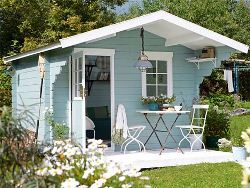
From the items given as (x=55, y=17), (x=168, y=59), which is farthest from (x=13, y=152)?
(x=55, y=17)

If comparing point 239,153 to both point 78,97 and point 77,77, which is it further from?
point 77,77

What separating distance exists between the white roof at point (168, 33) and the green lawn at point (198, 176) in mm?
2636

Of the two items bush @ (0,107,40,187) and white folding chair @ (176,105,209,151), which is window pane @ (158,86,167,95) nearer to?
white folding chair @ (176,105,209,151)

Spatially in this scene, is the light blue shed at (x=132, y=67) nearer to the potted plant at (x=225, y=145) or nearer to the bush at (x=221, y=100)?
the potted plant at (x=225, y=145)

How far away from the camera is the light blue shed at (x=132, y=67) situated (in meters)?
10.4

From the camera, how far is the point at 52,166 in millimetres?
4555

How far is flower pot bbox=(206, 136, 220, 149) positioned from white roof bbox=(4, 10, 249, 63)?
6.93ft

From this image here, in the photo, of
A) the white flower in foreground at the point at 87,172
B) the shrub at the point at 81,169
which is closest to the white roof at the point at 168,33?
the shrub at the point at 81,169

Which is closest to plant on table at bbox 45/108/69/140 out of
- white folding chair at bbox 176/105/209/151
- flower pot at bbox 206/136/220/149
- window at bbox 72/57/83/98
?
window at bbox 72/57/83/98

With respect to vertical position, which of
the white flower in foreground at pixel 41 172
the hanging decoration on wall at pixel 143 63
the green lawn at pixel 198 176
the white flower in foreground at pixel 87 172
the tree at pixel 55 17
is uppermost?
the tree at pixel 55 17

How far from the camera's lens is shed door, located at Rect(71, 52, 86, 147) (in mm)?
10070

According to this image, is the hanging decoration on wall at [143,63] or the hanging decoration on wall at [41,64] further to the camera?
the hanging decoration on wall at [41,64]

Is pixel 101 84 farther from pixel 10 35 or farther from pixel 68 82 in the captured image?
pixel 10 35

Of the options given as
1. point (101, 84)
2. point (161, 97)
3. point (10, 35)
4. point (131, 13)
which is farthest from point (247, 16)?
point (161, 97)
